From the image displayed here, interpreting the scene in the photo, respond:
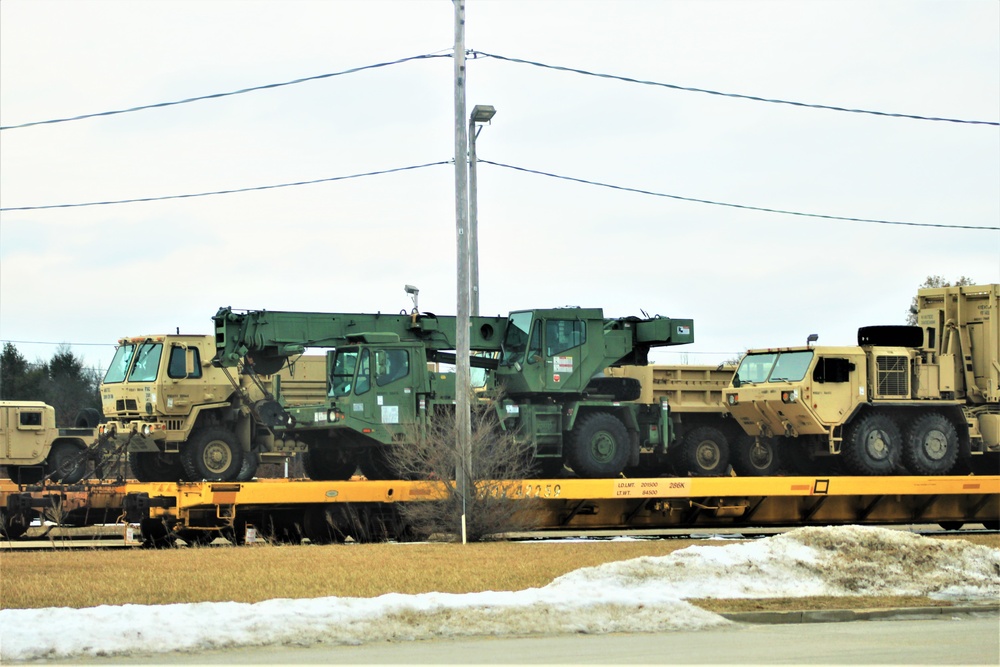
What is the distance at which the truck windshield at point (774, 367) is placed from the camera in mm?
26188

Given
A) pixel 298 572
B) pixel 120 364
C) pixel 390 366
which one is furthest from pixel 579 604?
pixel 120 364

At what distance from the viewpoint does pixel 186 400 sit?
28156 mm

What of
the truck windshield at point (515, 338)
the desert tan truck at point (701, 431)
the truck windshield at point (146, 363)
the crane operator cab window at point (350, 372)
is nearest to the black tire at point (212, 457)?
the truck windshield at point (146, 363)

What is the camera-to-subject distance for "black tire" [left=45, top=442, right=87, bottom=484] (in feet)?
96.8

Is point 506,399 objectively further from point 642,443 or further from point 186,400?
point 186,400

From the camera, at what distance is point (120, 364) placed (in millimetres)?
29062

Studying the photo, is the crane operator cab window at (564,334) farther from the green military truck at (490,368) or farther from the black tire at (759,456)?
the black tire at (759,456)

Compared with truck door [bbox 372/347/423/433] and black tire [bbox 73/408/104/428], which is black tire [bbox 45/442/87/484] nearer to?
A: black tire [bbox 73/408/104/428]

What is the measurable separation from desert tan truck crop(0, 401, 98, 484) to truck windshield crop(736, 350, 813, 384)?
1518 centimetres

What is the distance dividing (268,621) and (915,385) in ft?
57.5

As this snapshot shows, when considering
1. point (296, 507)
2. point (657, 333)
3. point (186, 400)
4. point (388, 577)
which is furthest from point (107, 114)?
point (388, 577)

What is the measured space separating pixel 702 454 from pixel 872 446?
3.42 metres

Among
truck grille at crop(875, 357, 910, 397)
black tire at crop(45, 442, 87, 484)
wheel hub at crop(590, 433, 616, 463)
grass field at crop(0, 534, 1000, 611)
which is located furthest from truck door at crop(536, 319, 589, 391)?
black tire at crop(45, 442, 87, 484)

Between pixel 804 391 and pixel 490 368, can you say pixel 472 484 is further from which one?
pixel 804 391
